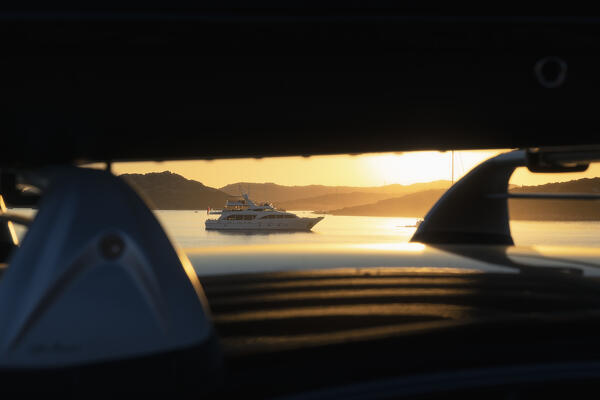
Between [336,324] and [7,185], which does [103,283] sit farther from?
[336,324]

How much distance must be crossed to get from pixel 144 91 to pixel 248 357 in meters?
0.65

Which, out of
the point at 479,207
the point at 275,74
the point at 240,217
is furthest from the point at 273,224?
the point at 275,74

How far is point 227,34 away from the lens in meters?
1.15

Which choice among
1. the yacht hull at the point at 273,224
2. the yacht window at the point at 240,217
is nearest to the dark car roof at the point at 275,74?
the yacht hull at the point at 273,224

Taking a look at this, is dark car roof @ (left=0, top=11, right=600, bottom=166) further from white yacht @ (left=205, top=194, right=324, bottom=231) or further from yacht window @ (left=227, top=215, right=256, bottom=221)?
yacht window @ (left=227, top=215, right=256, bottom=221)

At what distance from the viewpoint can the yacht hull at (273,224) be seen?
8381 centimetres

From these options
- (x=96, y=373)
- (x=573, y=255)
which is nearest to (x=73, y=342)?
(x=96, y=373)

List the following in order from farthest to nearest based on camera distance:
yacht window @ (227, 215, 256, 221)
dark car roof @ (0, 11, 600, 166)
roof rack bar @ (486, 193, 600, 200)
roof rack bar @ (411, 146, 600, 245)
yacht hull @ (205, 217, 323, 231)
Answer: yacht window @ (227, 215, 256, 221) → yacht hull @ (205, 217, 323, 231) → roof rack bar @ (411, 146, 600, 245) → roof rack bar @ (486, 193, 600, 200) → dark car roof @ (0, 11, 600, 166)

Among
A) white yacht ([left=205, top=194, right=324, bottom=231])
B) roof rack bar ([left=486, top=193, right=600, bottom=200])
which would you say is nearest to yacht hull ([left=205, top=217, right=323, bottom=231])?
white yacht ([left=205, top=194, right=324, bottom=231])

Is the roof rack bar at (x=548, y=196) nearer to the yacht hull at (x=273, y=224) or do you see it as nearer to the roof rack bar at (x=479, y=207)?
the roof rack bar at (x=479, y=207)

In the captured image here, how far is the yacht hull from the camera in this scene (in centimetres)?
8381

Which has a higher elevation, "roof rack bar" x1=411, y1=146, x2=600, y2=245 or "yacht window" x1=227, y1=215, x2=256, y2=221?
"roof rack bar" x1=411, y1=146, x2=600, y2=245

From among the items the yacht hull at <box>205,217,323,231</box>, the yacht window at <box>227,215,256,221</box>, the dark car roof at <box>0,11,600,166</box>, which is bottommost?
the yacht hull at <box>205,217,323,231</box>

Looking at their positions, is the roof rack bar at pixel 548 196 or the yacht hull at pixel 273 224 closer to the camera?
the roof rack bar at pixel 548 196
